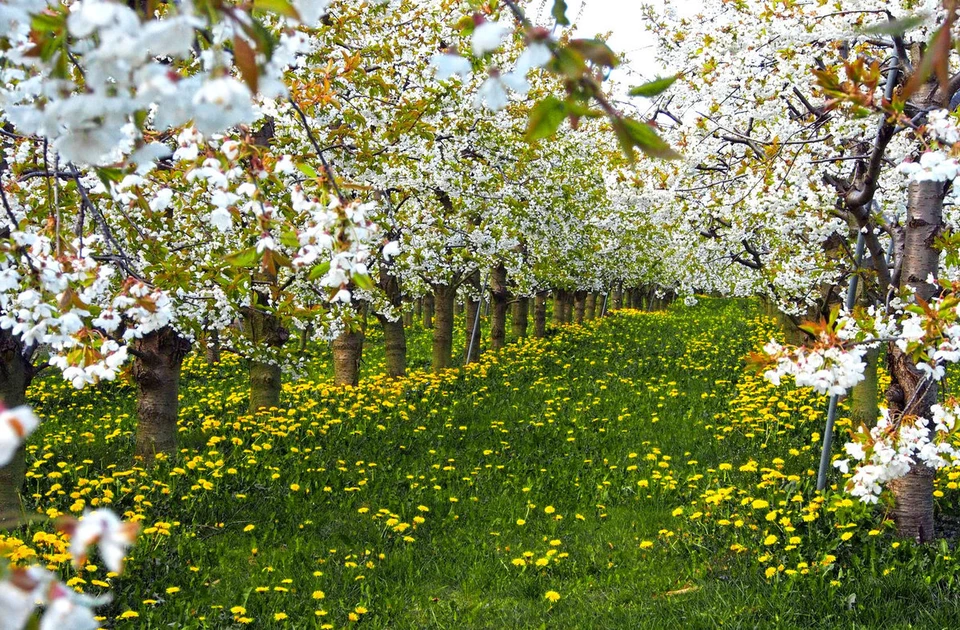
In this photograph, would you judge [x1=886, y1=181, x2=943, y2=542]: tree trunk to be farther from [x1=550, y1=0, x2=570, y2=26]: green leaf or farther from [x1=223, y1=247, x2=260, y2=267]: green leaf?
[x1=550, y1=0, x2=570, y2=26]: green leaf

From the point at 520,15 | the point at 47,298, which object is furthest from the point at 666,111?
the point at 520,15

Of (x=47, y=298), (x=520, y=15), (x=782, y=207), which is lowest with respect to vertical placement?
(x=47, y=298)

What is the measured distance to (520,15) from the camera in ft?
3.70

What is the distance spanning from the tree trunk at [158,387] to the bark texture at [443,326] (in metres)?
6.94

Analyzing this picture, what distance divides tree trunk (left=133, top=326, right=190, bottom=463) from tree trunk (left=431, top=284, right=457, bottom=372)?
694 cm

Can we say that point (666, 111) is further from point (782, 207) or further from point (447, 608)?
point (447, 608)

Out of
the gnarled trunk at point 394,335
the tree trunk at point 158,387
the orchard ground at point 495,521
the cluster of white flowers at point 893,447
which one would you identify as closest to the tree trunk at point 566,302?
the gnarled trunk at point 394,335

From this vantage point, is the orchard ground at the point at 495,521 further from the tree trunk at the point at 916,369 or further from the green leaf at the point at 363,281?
the green leaf at the point at 363,281

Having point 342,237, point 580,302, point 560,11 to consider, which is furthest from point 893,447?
point 580,302

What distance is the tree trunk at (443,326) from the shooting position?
1432 cm

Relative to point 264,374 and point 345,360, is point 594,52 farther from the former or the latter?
point 345,360

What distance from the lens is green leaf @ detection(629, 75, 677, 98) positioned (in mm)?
1044

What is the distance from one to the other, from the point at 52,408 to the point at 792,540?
1292cm

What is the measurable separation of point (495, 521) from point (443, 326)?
334 inches
